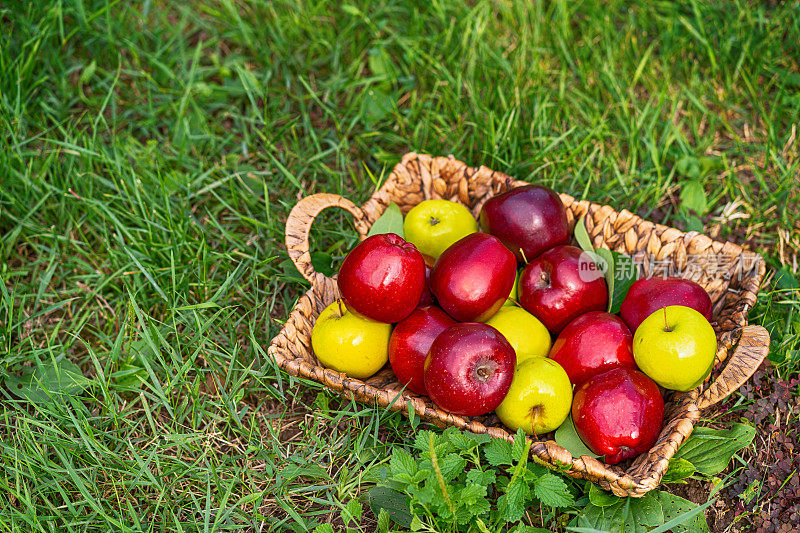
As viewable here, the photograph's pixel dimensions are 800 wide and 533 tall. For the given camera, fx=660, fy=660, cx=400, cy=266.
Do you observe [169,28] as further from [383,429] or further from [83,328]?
[383,429]

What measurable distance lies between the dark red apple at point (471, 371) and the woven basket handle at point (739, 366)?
2.30 ft

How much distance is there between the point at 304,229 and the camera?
2.71 m

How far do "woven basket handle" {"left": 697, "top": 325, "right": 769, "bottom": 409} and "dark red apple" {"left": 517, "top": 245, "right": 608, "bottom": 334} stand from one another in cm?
50

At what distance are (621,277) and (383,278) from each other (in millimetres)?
996

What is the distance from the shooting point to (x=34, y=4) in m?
3.65

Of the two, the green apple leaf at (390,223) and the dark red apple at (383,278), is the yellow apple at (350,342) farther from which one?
the green apple leaf at (390,223)

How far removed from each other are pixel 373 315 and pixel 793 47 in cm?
301

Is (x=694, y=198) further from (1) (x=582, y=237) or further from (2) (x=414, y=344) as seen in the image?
(2) (x=414, y=344)

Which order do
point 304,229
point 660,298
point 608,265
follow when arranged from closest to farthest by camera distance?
1. point 660,298
2. point 608,265
3. point 304,229

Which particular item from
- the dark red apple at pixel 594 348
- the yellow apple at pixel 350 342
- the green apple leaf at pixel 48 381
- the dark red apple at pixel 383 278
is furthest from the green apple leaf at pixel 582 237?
the green apple leaf at pixel 48 381

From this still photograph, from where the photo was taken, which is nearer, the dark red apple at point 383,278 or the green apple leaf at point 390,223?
the dark red apple at point 383,278

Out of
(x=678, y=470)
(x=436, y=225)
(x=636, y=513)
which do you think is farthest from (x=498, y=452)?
(x=436, y=225)

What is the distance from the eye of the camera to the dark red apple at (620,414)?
2.16 m

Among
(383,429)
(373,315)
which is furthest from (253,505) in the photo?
(373,315)
